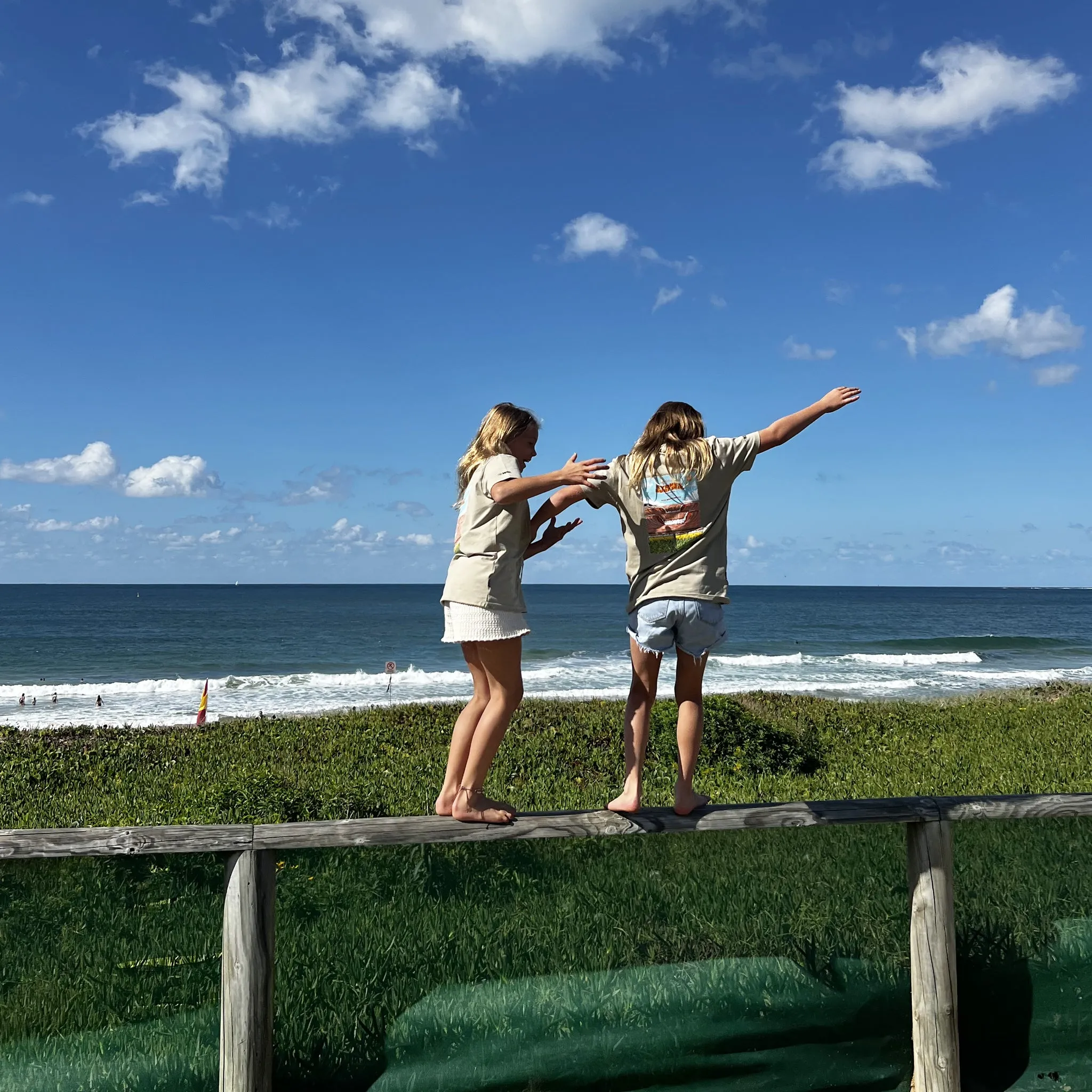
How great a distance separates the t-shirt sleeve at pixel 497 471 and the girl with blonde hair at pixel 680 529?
319 mm

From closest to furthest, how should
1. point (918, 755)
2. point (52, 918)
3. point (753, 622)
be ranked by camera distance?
point (52, 918) < point (918, 755) < point (753, 622)

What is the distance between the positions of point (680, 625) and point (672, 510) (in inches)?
21.5

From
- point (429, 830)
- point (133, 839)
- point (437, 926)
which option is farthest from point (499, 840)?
point (133, 839)

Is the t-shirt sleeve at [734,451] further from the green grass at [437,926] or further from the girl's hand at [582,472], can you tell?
the green grass at [437,926]

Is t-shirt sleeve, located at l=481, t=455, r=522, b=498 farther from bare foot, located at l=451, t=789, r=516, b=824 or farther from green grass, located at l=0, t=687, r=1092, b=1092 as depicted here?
green grass, located at l=0, t=687, r=1092, b=1092

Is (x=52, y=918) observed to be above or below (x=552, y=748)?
above

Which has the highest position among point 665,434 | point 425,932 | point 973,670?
point 665,434

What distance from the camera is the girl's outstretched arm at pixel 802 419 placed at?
4324 millimetres

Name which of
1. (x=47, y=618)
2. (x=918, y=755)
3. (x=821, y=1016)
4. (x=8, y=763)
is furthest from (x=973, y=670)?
(x=47, y=618)

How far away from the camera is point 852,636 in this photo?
77.4 meters

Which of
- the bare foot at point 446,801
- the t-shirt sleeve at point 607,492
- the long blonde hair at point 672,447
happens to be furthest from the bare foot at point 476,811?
the long blonde hair at point 672,447

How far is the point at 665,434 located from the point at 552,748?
1104cm

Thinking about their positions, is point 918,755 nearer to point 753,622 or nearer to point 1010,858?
point 1010,858

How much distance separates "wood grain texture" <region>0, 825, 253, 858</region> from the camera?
12.6ft
